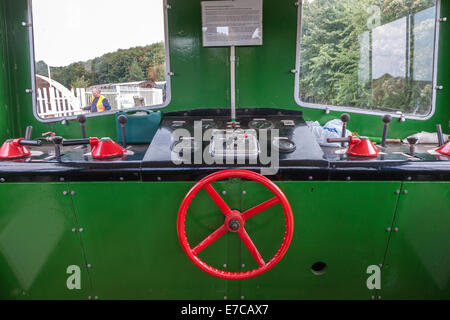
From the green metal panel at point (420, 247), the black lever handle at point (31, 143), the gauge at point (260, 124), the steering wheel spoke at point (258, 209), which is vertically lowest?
the green metal panel at point (420, 247)

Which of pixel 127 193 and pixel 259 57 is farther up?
pixel 259 57

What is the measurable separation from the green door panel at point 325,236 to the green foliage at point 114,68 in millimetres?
1170

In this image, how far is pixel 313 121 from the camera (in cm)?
230

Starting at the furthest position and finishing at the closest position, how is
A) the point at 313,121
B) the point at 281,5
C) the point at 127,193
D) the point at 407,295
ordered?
1. the point at 313,121
2. the point at 281,5
3. the point at 407,295
4. the point at 127,193

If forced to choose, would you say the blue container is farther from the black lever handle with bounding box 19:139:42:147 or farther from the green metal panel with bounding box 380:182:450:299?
the green metal panel with bounding box 380:182:450:299

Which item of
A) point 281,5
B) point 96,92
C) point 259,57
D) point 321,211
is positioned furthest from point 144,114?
point 321,211

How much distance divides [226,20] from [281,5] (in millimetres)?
361

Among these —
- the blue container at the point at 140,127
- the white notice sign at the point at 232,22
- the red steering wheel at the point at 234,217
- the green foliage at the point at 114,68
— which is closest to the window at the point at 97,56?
the green foliage at the point at 114,68

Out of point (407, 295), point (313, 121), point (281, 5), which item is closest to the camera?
point (407, 295)

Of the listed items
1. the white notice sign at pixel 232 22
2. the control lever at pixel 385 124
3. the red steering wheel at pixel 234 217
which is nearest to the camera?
the red steering wheel at pixel 234 217

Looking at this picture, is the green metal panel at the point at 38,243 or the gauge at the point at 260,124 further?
the gauge at the point at 260,124

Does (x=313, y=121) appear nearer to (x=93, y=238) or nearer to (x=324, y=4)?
(x=324, y=4)

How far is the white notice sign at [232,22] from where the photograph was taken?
2.16 meters

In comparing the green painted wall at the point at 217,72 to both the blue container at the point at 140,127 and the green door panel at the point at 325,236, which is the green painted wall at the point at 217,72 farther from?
the green door panel at the point at 325,236
